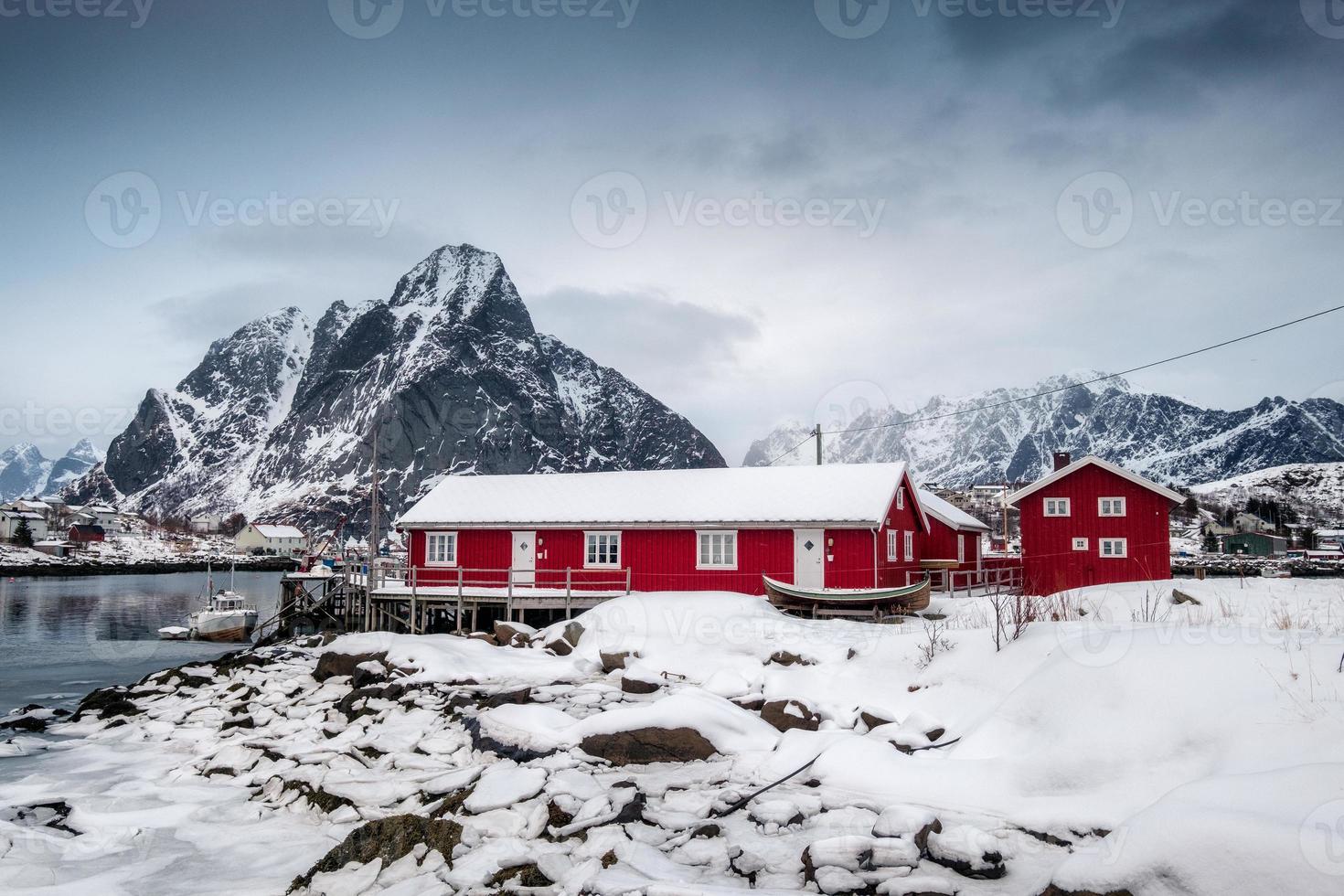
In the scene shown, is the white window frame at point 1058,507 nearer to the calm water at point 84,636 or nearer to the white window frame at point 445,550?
the white window frame at point 445,550

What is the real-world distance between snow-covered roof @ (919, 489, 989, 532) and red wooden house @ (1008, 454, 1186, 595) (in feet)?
10.6

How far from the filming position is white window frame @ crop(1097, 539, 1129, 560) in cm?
3072

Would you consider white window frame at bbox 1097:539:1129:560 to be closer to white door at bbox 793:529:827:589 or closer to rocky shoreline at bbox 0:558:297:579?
white door at bbox 793:529:827:589

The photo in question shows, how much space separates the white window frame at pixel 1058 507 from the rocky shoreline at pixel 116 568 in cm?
8126

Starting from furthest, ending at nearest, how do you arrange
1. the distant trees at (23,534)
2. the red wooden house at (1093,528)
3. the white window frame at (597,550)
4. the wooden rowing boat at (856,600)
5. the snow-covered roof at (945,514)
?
the distant trees at (23,534), the snow-covered roof at (945,514), the red wooden house at (1093,528), the white window frame at (597,550), the wooden rowing boat at (856,600)

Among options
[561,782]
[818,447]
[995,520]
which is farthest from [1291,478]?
[561,782]

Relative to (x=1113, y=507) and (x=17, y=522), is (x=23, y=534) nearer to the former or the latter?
(x=17, y=522)

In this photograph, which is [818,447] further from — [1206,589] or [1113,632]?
[1113,632]

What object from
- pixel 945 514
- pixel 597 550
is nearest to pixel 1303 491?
pixel 945 514

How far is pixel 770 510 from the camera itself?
93.6ft

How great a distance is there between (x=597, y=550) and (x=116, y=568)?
108 meters

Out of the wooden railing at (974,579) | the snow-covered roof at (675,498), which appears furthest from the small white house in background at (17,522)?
the wooden railing at (974,579)

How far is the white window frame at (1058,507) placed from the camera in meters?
32.0

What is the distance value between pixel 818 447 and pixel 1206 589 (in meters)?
19.0
